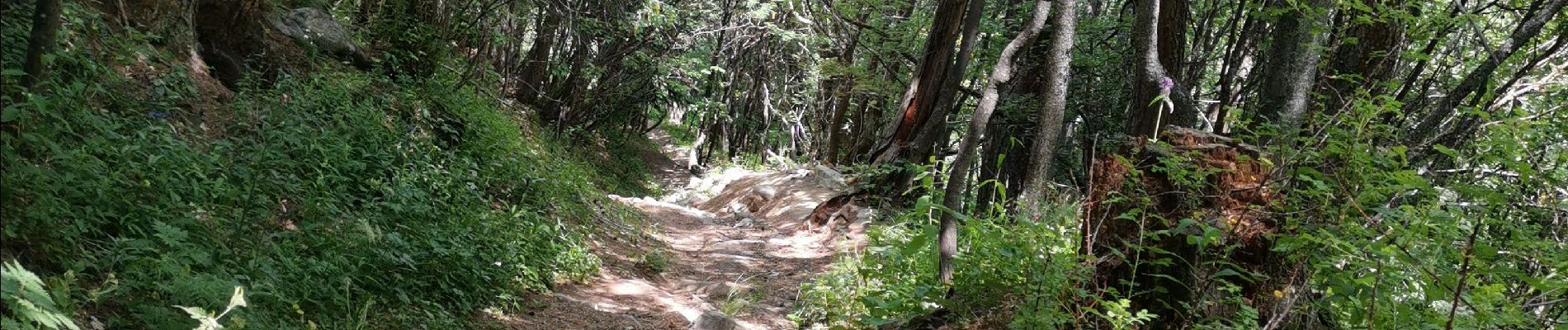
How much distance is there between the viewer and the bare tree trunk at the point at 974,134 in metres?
5.12

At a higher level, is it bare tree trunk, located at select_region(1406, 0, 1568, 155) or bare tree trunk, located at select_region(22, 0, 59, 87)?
bare tree trunk, located at select_region(1406, 0, 1568, 155)

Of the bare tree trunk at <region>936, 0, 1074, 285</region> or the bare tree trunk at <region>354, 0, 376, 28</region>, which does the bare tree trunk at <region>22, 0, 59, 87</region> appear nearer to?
the bare tree trunk at <region>936, 0, 1074, 285</region>

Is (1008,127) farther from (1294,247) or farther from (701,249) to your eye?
(1294,247)

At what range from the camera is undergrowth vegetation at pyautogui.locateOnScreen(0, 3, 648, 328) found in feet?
11.3

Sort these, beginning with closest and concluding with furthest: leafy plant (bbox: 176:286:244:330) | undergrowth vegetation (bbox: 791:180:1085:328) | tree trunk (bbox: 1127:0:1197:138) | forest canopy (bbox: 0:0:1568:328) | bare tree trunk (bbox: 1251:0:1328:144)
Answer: leafy plant (bbox: 176:286:244:330) → forest canopy (bbox: 0:0:1568:328) → undergrowth vegetation (bbox: 791:180:1085:328) → bare tree trunk (bbox: 1251:0:1328:144) → tree trunk (bbox: 1127:0:1197:138)

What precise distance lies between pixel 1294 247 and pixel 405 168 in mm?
5393

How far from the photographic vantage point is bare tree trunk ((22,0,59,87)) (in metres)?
3.25

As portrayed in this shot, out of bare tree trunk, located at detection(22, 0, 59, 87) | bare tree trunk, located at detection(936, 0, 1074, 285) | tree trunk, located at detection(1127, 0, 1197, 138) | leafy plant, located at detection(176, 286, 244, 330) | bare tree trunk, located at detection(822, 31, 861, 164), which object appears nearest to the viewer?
leafy plant, located at detection(176, 286, 244, 330)

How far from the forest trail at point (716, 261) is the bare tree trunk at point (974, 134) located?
1.31 meters

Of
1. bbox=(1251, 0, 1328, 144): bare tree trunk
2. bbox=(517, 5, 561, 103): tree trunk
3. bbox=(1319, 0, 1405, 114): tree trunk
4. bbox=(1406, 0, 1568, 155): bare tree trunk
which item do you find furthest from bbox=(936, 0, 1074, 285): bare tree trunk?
bbox=(517, 5, 561, 103): tree trunk

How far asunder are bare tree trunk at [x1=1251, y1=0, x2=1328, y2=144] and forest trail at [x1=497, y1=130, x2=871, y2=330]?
2.98 m

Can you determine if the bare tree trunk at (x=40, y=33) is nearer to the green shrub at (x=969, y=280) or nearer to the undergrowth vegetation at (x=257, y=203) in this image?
the undergrowth vegetation at (x=257, y=203)

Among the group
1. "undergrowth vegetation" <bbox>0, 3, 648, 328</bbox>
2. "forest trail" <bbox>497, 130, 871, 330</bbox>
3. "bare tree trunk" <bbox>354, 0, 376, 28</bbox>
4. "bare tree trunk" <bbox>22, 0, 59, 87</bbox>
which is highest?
"bare tree trunk" <bbox>22, 0, 59, 87</bbox>

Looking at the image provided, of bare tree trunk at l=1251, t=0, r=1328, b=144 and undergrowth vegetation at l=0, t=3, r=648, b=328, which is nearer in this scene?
undergrowth vegetation at l=0, t=3, r=648, b=328
